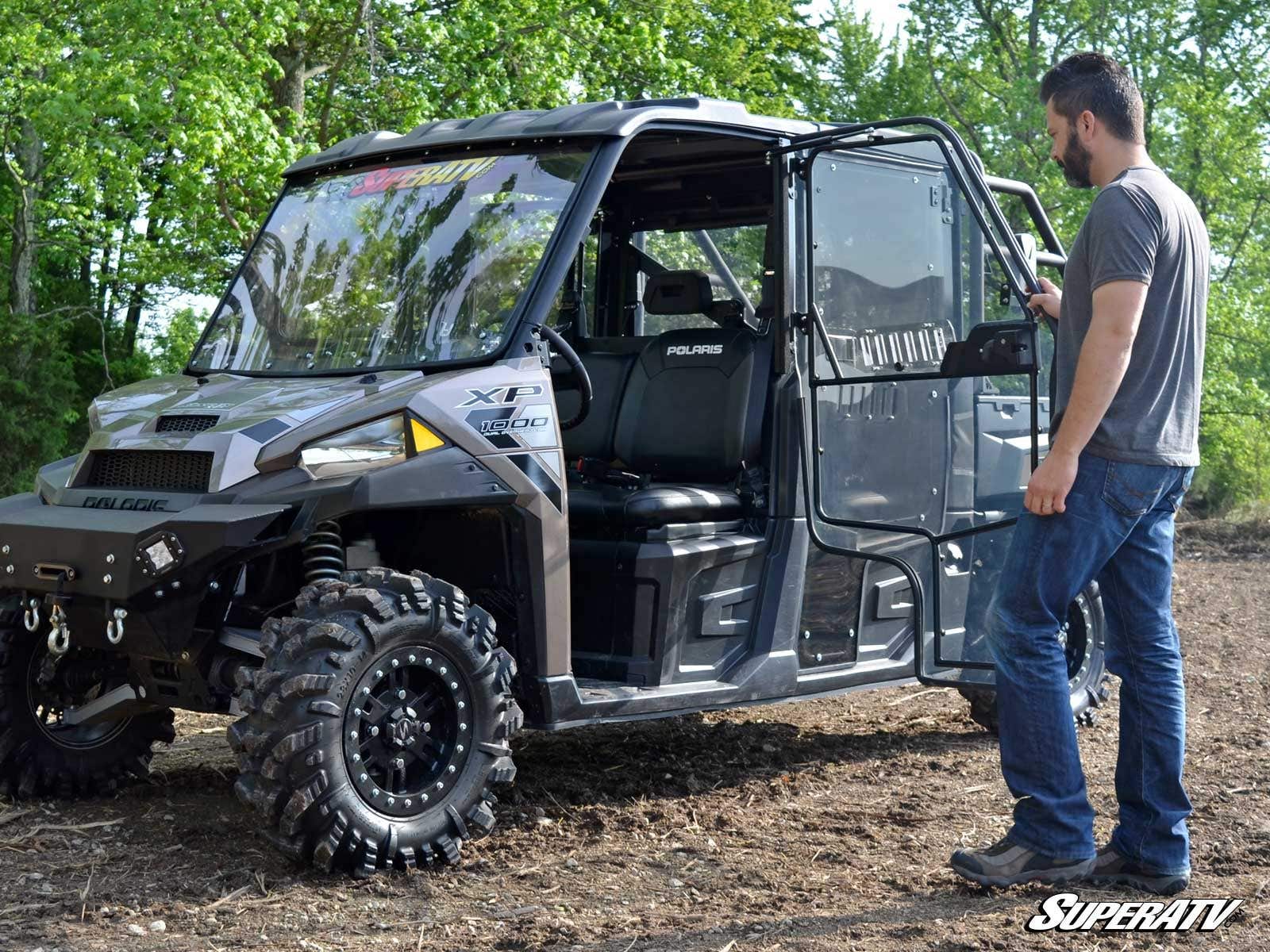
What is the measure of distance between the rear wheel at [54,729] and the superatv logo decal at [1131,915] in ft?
10.4

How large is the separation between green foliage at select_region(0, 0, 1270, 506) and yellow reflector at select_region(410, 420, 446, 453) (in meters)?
8.26

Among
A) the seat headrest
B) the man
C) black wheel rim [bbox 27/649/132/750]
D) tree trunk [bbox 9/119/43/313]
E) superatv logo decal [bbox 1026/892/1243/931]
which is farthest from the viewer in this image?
tree trunk [bbox 9/119/43/313]

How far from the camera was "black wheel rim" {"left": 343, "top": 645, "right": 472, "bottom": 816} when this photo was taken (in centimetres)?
441

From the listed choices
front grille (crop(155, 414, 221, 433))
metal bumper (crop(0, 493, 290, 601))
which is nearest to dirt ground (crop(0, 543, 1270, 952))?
metal bumper (crop(0, 493, 290, 601))

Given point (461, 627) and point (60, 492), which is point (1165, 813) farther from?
point (60, 492)

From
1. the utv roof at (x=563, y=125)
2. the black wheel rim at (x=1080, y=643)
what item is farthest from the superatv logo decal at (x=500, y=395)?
the black wheel rim at (x=1080, y=643)

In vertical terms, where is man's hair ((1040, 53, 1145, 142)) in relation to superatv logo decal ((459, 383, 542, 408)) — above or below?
above

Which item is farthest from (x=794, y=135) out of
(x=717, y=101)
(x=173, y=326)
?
(x=173, y=326)

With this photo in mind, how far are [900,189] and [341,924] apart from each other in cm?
345

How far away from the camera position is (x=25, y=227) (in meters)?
17.4

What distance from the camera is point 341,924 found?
4.07 metres

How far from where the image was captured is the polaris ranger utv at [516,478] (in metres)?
4.45

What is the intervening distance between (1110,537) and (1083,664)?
9.33 feet

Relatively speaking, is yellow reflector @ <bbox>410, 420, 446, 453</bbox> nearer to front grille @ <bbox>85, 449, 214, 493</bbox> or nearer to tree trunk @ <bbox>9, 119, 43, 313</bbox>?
front grille @ <bbox>85, 449, 214, 493</bbox>
